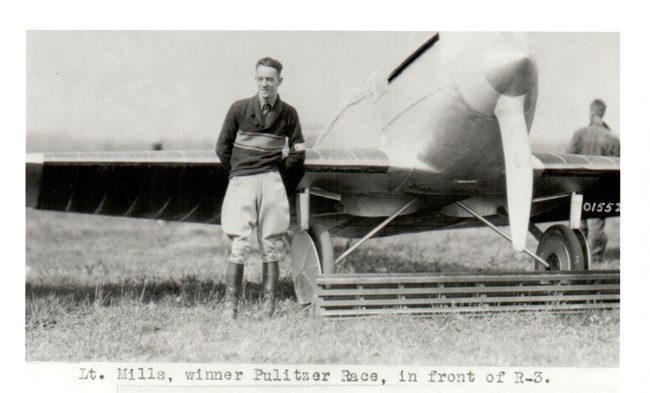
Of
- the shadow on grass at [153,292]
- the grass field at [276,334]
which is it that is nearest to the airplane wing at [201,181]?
the shadow on grass at [153,292]

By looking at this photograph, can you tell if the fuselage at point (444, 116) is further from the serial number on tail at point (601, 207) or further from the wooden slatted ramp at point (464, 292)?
the serial number on tail at point (601, 207)

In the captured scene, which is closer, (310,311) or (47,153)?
(310,311)

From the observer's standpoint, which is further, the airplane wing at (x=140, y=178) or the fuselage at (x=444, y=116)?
the airplane wing at (x=140, y=178)

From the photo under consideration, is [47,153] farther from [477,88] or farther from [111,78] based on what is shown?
[477,88]

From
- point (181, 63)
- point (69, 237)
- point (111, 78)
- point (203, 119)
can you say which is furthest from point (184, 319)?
point (69, 237)
